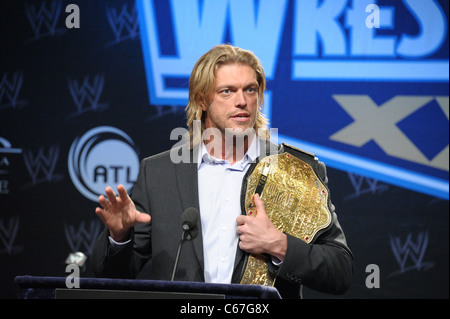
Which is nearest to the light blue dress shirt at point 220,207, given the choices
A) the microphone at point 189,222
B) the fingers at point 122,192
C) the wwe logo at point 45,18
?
the microphone at point 189,222

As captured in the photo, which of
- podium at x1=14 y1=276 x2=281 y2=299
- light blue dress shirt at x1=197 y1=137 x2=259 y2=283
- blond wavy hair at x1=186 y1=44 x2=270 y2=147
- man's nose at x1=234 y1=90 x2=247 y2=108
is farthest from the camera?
blond wavy hair at x1=186 y1=44 x2=270 y2=147

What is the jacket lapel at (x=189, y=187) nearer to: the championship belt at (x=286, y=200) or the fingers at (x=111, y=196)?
the championship belt at (x=286, y=200)

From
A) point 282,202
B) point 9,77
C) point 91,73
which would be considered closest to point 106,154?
point 91,73

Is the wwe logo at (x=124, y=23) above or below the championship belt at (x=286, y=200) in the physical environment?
above

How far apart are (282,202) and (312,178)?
0.18 meters

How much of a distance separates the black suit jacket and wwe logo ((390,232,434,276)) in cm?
164

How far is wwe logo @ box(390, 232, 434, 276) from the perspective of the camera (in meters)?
3.71

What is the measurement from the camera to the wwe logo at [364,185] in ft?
12.3

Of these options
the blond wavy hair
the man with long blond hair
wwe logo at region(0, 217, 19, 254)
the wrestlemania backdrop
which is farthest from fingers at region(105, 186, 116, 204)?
wwe logo at region(0, 217, 19, 254)

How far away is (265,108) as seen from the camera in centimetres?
378

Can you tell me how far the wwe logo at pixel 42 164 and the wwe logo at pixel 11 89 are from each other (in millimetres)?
390

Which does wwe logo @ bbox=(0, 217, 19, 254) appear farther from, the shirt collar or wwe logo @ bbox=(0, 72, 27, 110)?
the shirt collar

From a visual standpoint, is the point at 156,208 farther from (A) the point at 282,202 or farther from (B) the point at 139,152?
(B) the point at 139,152

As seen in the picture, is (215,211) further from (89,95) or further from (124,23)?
(124,23)
